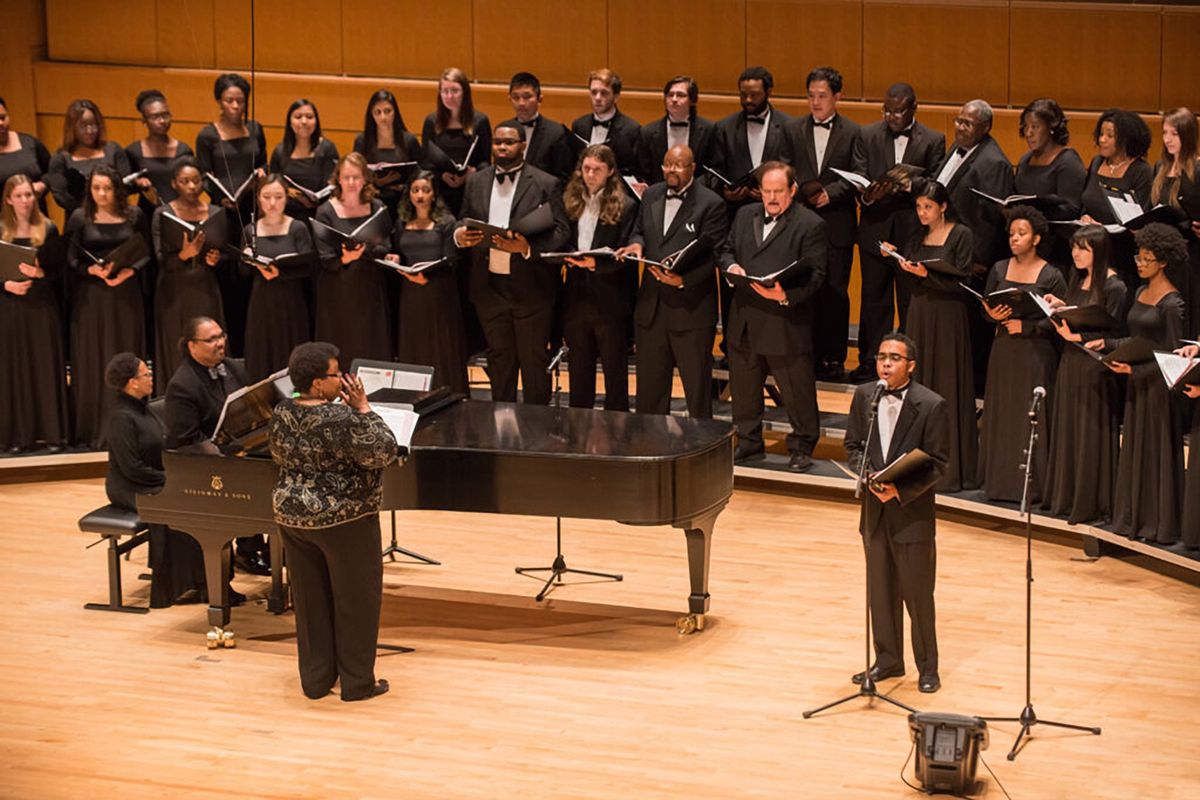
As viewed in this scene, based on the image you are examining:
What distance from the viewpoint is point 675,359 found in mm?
8297

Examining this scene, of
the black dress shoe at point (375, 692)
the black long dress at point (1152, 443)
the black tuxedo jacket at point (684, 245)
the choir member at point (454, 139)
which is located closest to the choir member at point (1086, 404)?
the black long dress at point (1152, 443)

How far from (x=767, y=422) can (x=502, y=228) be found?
176 cm

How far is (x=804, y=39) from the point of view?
10.6m

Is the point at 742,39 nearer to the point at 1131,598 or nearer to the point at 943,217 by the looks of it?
the point at 943,217

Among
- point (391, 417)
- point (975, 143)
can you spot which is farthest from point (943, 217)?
point (391, 417)

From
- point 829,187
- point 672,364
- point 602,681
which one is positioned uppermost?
point 829,187

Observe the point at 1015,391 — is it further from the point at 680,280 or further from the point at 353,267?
the point at 353,267

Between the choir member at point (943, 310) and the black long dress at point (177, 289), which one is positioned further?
the black long dress at point (177, 289)

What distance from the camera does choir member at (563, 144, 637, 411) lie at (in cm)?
808

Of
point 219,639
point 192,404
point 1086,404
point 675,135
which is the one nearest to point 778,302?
point 675,135

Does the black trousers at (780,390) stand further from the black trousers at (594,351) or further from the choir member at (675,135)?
the choir member at (675,135)

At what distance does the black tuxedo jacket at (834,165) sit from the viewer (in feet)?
27.2

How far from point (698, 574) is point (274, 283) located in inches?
120

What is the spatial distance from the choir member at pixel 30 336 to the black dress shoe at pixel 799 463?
368 centimetres
